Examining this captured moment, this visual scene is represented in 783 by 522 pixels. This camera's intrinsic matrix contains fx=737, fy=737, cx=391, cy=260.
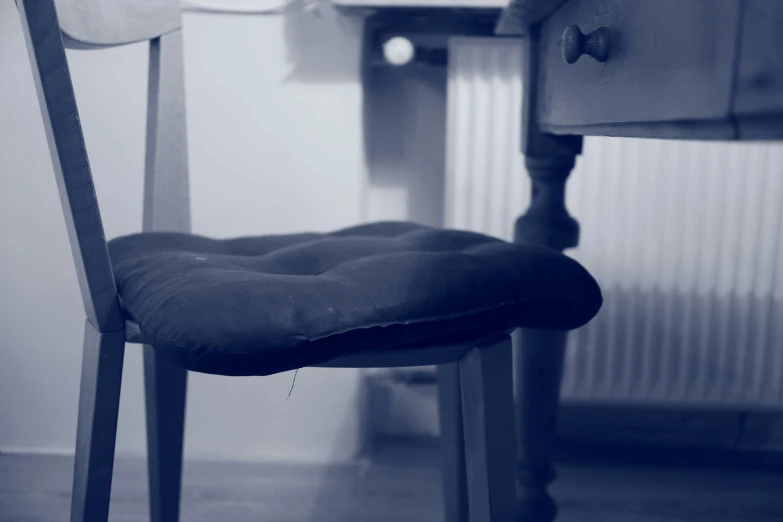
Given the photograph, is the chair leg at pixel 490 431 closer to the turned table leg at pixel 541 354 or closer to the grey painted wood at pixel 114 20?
the turned table leg at pixel 541 354

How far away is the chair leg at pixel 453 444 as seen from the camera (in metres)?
0.96

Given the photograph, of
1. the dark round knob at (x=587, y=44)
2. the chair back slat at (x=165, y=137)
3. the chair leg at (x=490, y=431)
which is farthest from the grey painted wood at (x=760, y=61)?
the chair back slat at (x=165, y=137)

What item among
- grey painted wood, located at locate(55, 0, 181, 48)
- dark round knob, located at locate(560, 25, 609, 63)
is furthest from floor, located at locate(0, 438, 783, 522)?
dark round knob, located at locate(560, 25, 609, 63)

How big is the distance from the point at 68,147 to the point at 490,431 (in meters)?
0.47

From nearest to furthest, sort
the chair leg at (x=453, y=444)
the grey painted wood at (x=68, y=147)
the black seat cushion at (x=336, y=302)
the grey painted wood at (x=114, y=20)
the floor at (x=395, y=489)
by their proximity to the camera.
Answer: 1. the black seat cushion at (x=336, y=302)
2. the grey painted wood at (x=68, y=147)
3. the grey painted wood at (x=114, y=20)
4. the chair leg at (x=453, y=444)
5. the floor at (x=395, y=489)

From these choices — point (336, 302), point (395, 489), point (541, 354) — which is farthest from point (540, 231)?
point (395, 489)

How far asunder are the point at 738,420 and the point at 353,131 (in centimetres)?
105

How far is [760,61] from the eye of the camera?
36cm

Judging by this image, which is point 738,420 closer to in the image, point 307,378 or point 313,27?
point 307,378

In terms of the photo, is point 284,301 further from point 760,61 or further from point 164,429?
point 164,429

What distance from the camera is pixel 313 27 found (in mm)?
1414

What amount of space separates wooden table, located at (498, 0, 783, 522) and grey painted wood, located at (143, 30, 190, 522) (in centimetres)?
46

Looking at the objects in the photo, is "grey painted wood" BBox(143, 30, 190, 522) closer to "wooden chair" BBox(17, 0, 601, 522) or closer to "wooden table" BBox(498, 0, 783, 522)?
"wooden chair" BBox(17, 0, 601, 522)

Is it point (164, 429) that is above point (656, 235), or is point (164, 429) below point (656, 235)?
below
